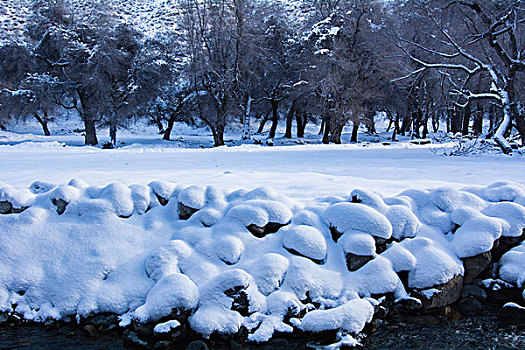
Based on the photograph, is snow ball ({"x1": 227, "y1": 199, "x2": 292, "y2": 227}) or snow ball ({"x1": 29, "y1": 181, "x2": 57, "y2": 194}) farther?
snow ball ({"x1": 29, "y1": 181, "x2": 57, "y2": 194})

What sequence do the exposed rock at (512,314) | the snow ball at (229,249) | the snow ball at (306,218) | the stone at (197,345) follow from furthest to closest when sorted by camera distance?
the snow ball at (306,218), the snow ball at (229,249), the exposed rock at (512,314), the stone at (197,345)

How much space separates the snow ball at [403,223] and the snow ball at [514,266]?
1091mm

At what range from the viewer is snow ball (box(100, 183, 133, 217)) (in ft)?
16.8

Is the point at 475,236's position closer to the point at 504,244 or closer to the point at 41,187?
the point at 504,244

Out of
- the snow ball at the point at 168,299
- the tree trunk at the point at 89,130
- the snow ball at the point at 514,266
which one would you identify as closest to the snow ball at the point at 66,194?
the snow ball at the point at 168,299

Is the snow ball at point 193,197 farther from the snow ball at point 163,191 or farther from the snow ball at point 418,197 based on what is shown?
the snow ball at point 418,197

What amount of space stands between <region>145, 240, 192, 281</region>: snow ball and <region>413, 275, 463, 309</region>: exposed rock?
2.74m

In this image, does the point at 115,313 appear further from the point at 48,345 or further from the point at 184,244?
the point at 184,244

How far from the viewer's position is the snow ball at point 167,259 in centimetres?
437

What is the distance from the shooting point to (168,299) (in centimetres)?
386

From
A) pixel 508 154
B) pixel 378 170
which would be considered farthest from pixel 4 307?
pixel 508 154

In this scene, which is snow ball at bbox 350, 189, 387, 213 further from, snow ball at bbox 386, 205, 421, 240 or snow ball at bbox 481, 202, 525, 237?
snow ball at bbox 481, 202, 525, 237

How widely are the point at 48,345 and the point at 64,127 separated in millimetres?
44615

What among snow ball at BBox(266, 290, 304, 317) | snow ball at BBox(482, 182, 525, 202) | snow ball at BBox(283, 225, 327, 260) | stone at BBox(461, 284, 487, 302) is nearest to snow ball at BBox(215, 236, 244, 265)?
snow ball at BBox(283, 225, 327, 260)
